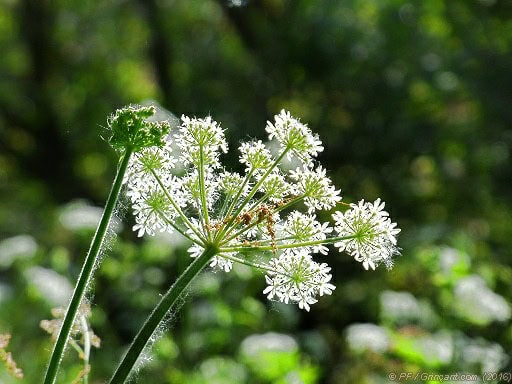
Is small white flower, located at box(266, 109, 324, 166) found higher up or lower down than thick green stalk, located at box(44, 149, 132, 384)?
higher up

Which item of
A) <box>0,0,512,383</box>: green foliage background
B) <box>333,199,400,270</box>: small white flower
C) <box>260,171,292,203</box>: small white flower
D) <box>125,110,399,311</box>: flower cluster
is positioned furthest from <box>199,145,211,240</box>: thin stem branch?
<box>0,0,512,383</box>: green foliage background

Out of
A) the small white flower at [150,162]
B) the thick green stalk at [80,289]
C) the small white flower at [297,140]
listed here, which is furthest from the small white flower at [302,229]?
the thick green stalk at [80,289]

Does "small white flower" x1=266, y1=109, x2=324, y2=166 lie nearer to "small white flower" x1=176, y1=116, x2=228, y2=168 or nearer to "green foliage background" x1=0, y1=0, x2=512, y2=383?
"small white flower" x1=176, y1=116, x2=228, y2=168

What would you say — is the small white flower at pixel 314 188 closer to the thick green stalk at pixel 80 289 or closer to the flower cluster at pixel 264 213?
the flower cluster at pixel 264 213

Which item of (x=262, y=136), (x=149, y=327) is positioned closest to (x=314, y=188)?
(x=149, y=327)

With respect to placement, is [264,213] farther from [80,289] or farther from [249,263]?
[80,289]

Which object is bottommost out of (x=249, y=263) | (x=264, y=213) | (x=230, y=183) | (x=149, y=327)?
(x=149, y=327)
